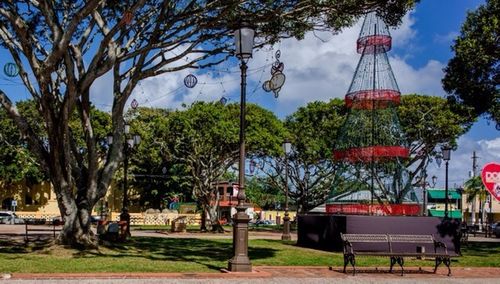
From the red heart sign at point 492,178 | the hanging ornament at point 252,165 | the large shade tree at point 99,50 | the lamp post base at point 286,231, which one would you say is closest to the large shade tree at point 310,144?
the hanging ornament at point 252,165

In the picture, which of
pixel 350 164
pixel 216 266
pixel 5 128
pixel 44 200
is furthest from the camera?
pixel 44 200

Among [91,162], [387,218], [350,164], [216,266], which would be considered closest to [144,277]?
[216,266]

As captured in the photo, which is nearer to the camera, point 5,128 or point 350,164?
point 350,164

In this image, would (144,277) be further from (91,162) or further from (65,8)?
(65,8)

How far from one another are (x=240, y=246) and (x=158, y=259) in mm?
3536

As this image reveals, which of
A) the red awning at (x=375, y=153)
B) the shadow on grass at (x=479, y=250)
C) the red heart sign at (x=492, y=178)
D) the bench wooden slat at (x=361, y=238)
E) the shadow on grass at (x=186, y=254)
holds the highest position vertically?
the red awning at (x=375, y=153)

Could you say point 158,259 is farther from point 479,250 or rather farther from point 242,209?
point 479,250

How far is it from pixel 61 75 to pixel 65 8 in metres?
2.05

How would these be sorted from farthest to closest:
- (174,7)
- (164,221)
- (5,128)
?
A: (164,221) < (5,128) < (174,7)

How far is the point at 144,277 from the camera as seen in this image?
1266cm

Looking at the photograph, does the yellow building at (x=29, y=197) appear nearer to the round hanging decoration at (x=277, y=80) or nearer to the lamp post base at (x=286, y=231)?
the lamp post base at (x=286, y=231)

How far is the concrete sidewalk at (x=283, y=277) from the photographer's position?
12.3 metres

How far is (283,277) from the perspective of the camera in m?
13.4

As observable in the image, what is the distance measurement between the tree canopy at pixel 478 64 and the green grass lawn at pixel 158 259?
6.52 m
